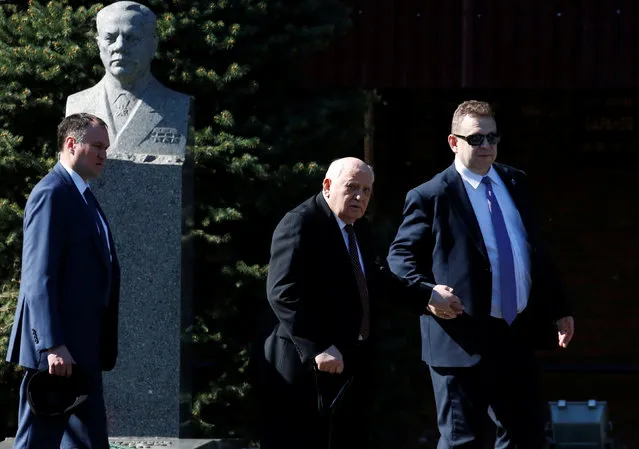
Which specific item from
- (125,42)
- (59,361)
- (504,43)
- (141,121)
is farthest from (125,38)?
(504,43)

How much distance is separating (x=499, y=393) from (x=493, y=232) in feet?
2.26

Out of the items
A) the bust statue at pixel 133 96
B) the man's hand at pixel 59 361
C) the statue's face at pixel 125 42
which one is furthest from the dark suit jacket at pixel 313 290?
the statue's face at pixel 125 42

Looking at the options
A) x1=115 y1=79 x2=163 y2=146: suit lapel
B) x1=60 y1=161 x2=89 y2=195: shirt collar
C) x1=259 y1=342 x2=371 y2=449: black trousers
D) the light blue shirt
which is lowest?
x1=259 y1=342 x2=371 y2=449: black trousers

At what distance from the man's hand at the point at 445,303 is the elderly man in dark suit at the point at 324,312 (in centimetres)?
5

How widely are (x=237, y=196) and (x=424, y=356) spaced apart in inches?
133

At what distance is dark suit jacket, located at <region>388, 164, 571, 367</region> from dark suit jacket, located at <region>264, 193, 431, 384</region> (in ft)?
0.51

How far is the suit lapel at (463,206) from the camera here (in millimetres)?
6031

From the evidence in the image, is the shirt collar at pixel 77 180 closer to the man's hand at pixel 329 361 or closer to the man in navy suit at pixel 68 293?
the man in navy suit at pixel 68 293

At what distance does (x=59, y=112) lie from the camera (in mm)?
9438

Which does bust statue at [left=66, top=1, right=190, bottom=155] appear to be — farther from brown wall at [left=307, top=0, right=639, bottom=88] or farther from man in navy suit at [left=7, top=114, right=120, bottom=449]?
brown wall at [left=307, top=0, right=639, bottom=88]

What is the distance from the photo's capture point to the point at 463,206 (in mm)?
6074

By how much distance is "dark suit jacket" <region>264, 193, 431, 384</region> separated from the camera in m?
5.86

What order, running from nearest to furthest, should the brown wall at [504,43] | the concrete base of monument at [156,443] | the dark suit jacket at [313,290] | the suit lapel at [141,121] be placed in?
the dark suit jacket at [313,290], the concrete base of monument at [156,443], the suit lapel at [141,121], the brown wall at [504,43]

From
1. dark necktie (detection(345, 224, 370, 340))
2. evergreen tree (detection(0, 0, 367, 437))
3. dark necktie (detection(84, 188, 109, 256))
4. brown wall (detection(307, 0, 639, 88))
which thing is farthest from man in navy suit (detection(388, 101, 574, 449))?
brown wall (detection(307, 0, 639, 88))
